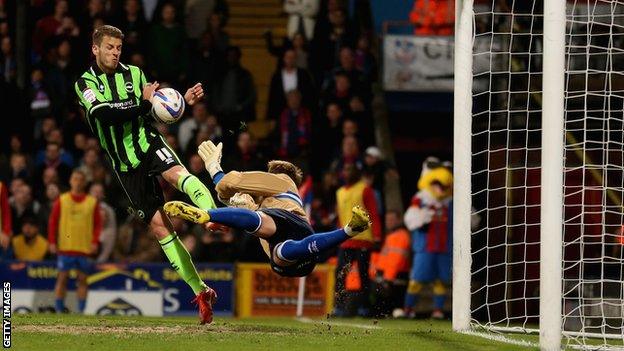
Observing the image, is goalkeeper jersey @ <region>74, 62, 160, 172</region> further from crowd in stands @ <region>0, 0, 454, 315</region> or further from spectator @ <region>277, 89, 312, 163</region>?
spectator @ <region>277, 89, 312, 163</region>

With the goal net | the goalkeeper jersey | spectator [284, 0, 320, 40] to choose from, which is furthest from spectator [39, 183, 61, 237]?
the goalkeeper jersey

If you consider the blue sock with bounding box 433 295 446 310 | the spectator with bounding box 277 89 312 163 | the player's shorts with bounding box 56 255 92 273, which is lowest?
the blue sock with bounding box 433 295 446 310

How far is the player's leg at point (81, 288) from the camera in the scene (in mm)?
17828

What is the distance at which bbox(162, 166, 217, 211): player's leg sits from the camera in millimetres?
11242

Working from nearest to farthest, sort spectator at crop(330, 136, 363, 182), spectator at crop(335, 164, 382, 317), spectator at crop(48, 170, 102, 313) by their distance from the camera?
spectator at crop(335, 164, 382, 317), spectator at crop(48, 170, 102, 313), spectator at crop(330, 136, 363, 182)

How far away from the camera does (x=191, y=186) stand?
11391mm

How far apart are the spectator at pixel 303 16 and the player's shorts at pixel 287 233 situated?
1024 cm

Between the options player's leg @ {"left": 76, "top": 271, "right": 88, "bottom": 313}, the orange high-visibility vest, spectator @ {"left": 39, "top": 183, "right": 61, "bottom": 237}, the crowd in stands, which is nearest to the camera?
player's leg @ {"left": 76, "top": 271, "right": 88, "bottom": 313}

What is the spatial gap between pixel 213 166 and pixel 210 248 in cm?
724

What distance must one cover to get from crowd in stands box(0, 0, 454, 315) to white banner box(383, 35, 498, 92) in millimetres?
471

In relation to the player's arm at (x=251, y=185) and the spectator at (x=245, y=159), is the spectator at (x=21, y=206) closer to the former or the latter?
the spectator at (x=245, y=159)

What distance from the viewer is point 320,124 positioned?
19859 millimetres

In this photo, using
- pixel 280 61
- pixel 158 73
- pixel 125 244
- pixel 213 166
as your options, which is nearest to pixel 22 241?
pixel 125 244

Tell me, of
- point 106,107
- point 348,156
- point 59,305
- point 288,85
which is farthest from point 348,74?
point 106,107
